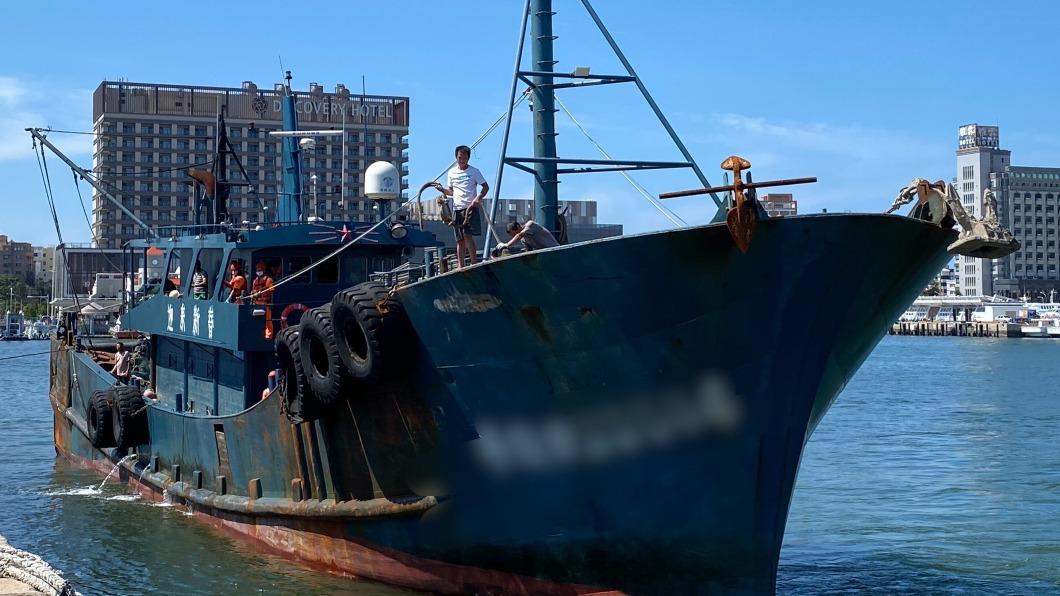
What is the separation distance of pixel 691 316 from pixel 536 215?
4253mm

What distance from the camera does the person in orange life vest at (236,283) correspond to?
604 inches

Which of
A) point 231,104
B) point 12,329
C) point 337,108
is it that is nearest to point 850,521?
point 337,108

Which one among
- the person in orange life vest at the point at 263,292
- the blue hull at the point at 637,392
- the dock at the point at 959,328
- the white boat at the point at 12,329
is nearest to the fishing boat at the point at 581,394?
the blue hull at the point at 637,392

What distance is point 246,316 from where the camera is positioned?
579 inches

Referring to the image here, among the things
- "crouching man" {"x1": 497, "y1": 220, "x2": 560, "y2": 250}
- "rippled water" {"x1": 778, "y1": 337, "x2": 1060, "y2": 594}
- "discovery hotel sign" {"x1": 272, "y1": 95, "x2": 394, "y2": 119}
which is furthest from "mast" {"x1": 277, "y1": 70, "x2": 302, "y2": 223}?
"discovery hotel sign" {"x1": 272, "y1": 95, "x2": 394, "y2": 119}

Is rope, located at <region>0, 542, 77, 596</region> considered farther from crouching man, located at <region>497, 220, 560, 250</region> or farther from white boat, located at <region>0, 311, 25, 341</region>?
white boat, located at <region>0, 311, 25, 341</region>

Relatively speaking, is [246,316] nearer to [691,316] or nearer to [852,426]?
[691,316]

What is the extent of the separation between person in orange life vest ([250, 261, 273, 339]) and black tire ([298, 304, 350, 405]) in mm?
2096

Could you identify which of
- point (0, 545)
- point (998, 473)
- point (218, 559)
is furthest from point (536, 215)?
point (998, 473)

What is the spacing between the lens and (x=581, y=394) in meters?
10.6

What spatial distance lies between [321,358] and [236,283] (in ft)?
11.1

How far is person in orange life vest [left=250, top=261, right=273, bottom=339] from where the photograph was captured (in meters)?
14.7

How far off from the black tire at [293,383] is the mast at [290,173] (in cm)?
562

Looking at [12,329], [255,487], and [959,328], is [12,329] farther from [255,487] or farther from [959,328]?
[255,487]
